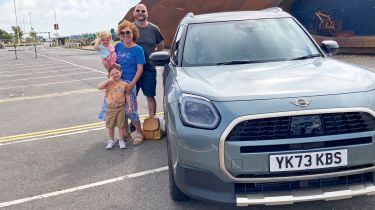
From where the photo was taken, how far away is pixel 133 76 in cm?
498

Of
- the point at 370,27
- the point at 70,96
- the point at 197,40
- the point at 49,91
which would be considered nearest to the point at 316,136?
the point at 197,40

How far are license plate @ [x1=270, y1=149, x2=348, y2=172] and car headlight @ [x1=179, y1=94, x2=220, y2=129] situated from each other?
468mm

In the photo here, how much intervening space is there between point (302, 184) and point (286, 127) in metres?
0.41

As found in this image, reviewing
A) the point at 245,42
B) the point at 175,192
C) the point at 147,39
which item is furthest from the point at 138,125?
the point at 175,192

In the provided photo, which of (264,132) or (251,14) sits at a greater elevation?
(251,14)

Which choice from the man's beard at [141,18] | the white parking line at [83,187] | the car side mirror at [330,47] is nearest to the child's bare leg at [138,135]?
the white parking line at [83,187]

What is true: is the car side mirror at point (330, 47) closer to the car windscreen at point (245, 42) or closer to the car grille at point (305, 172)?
the car windscreen at point (245, 42)

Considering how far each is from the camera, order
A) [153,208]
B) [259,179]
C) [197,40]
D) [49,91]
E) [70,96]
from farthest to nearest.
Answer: [49,91] < [70,96] < [197,40] < [153,208] < [259,179]

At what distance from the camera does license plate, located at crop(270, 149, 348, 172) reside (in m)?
2.43

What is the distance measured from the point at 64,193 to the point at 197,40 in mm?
2035

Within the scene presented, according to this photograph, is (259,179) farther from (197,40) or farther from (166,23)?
(166,23)

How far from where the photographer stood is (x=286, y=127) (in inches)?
Answer: 96.8

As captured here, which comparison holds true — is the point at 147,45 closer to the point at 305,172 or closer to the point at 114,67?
the point at 114,67

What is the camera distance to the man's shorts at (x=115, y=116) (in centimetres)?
492
